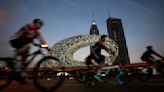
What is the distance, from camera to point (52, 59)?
7.06m

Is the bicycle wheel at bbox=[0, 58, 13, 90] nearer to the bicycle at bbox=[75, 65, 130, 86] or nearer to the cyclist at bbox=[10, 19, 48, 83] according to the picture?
the cyclist at bbox=[10, 19, 48, 83]

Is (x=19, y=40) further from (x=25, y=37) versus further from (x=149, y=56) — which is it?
(x=149, y=56)

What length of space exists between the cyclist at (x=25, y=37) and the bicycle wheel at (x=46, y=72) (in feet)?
1.51

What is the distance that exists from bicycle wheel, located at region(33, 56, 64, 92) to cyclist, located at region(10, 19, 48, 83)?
462mm

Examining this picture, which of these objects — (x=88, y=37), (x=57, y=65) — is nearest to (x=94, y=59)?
(x=57, y=65)

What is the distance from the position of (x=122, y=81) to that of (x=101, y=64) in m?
1.49

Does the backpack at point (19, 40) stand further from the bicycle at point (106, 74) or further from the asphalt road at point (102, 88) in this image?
Result: the bicycle at point (106, 74)

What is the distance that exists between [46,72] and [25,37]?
123 cm

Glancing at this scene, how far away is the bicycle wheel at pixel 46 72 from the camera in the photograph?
6.59 meters

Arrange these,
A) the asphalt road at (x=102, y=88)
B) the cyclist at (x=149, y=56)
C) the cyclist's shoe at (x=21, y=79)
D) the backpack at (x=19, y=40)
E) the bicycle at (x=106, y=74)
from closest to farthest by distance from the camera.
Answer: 1. the cyclist's shoe at (x=21, y=79)
2. the backpack at (x=19, y=40)
3. the asphalt road at (x=102, y=88)
4. the bicycle at (x=106, y=74)
5. the cyclist at (x=149, y=56)

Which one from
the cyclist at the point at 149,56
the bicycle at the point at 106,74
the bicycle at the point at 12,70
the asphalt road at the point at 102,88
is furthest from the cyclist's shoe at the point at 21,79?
the cyclist at the point at 149,56

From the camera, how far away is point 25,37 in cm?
657

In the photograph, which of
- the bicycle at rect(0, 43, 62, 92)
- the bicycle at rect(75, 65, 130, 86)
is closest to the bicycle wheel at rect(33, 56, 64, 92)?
the bicycle at rect(0, 43, 62, 92)

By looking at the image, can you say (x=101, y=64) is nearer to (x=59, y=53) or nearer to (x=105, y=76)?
(x=105, y=76)
